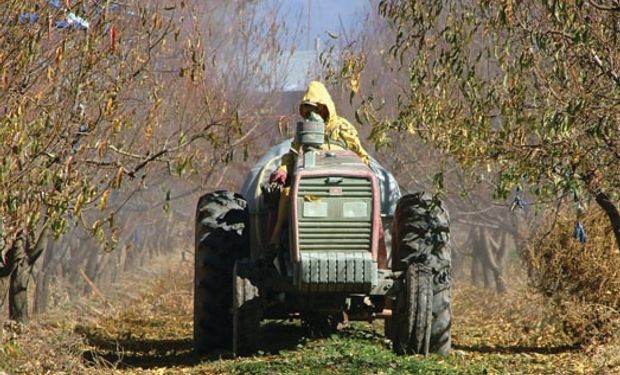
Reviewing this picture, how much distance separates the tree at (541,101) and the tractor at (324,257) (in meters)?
0.69

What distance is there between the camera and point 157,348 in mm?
12758

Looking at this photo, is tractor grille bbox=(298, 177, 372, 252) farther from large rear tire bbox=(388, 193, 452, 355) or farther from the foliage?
the foliage

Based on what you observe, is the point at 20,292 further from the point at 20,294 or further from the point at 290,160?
the point at 290,160

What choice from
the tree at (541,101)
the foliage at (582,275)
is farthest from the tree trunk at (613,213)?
the foliage at (582,275)

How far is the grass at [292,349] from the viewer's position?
372 inches

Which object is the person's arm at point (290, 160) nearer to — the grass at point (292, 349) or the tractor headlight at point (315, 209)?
the tractor headlight at point (315, 209)

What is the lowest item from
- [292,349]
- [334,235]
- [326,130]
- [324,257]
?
[292,349]

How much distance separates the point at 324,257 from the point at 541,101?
2.55 meters

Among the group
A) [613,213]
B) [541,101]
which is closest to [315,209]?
[541,101]

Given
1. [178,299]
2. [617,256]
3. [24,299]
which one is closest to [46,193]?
[24,299]

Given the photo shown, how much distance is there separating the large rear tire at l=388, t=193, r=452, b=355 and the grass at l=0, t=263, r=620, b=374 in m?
0.20

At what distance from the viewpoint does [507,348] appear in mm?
12586

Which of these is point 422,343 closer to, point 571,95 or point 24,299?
point 571,95

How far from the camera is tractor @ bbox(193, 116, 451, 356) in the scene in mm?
9781
